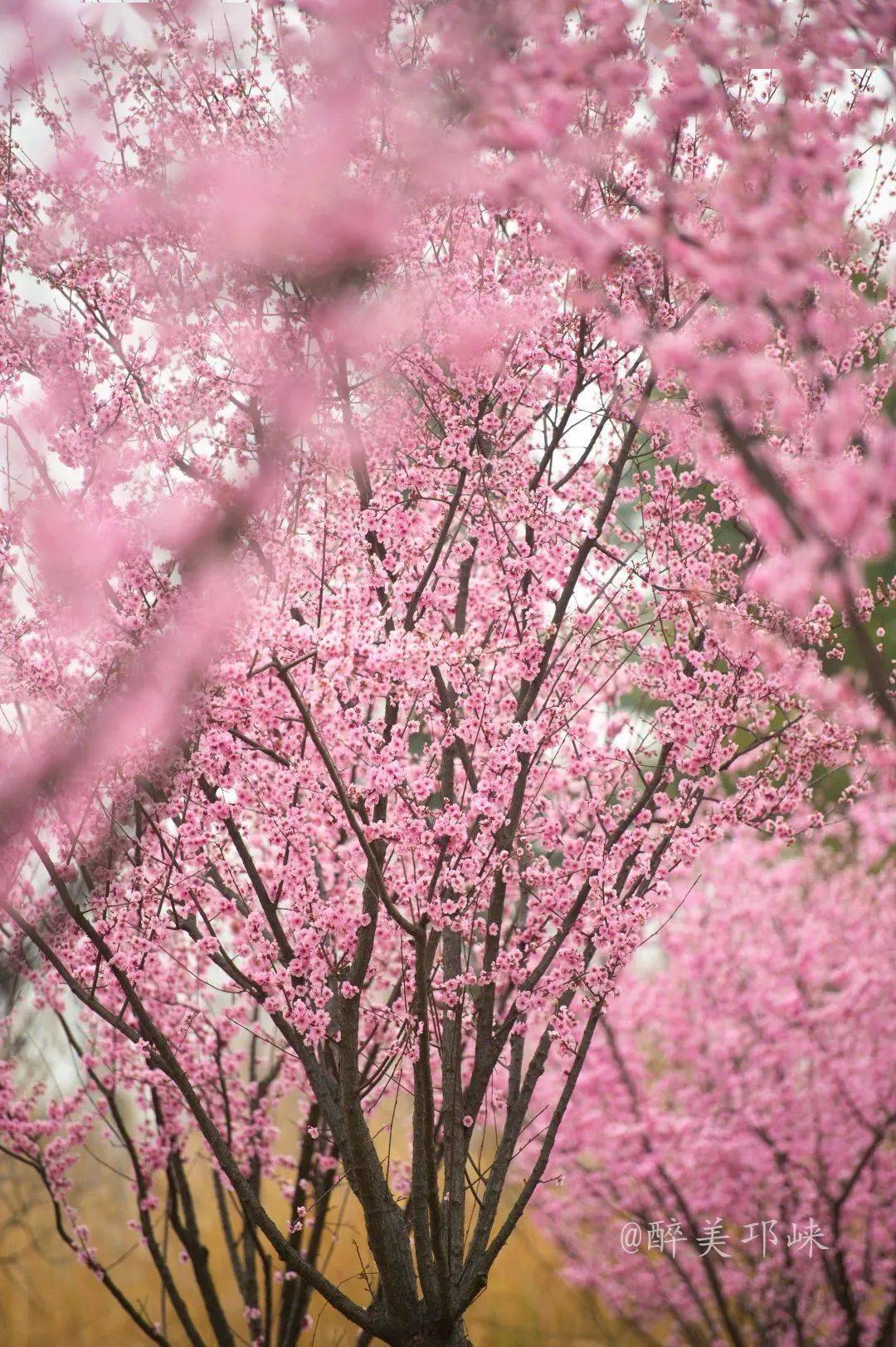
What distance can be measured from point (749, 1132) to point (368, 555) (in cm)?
589

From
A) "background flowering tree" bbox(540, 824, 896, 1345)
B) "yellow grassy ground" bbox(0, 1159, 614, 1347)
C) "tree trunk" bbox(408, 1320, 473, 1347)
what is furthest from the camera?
"yellow grassy ground" bbox(0, 1159, 614, 1347)

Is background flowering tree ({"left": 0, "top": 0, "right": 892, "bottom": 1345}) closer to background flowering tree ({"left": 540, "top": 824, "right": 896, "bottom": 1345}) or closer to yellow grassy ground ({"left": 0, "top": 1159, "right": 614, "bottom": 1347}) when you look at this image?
background flowering tree ({"left": 540, "top": 824, "right": 896, "bottom": 1345})

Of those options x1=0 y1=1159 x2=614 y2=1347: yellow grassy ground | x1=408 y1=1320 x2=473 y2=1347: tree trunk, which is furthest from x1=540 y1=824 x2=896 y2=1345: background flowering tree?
x1=408 y1=1320 x2=473 y2=1347: tree trunk

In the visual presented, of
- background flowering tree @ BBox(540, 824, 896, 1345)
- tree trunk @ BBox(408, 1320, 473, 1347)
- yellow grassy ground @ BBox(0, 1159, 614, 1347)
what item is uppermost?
background flowering tree @ BBox(540, 824, 896, 1345)

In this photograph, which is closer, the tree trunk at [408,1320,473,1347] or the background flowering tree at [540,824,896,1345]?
the tree trunk at [408,1320,473,1347]

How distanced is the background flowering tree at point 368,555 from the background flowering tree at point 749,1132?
360 centimetres

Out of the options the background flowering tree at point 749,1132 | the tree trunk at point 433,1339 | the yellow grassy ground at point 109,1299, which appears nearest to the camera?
the tree trunk at point 433,1339

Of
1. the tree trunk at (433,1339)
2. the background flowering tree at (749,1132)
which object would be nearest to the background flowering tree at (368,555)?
the tree trunk at (433,1339)

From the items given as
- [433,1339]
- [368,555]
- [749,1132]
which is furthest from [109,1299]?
[368,555]

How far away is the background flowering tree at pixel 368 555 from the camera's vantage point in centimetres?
383

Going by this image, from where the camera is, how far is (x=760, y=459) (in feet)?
5.90

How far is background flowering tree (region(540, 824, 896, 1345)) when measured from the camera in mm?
7578

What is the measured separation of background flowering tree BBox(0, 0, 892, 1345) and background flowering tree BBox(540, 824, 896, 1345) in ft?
11.8

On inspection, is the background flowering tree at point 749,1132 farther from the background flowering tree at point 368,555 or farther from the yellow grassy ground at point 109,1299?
the background flowering tree at point 368,555
